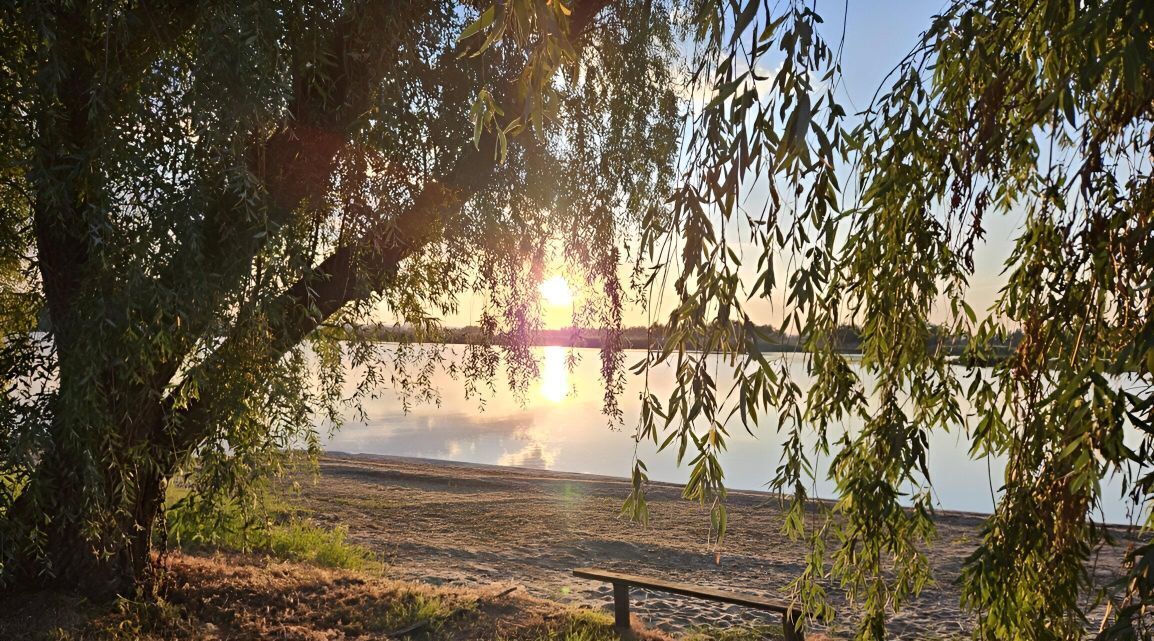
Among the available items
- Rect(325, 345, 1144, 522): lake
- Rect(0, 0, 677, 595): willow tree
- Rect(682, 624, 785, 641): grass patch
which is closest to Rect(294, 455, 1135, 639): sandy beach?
Rect(682, 624, 785, 641): grass patch

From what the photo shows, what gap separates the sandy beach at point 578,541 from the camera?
6.66 meters

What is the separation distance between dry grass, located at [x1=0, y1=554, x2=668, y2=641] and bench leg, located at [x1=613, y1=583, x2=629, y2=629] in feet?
0.36

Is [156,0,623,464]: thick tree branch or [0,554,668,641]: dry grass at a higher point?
[156,0,623,464]: thick tree branch

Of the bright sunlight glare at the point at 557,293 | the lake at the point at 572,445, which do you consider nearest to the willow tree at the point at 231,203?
the bright sunlight glare at the point at 557,293

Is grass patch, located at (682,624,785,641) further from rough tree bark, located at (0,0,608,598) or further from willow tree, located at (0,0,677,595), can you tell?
rough tree bark, located at (0,0,608,598)

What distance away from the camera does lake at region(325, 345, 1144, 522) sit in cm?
1452

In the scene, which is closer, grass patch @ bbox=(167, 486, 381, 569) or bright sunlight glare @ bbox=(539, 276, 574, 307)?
bright sunlight glare @ bbox=(539, 276, 574, 307)

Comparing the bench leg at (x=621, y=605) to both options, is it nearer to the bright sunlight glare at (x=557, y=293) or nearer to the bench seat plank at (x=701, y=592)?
the bench seat plank at (x=701, y=592)

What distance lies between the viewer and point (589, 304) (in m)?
6.35

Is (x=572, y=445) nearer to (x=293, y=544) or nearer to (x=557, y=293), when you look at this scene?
(x=293, y=544)

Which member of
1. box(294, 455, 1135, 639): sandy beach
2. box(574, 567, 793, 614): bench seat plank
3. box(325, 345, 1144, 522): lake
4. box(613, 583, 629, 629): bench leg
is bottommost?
box(325, 345, 1144, 522): lake

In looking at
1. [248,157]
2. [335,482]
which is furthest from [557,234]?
[335,482]

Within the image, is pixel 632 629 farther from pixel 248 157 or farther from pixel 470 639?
pixel 248 157

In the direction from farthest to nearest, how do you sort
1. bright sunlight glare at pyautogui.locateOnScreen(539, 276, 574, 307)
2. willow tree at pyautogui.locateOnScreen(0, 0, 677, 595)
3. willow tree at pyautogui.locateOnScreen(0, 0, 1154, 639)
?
1. bright sunlight glare at pyautogui.locateOnScreen(539, 276, 574, 307)
2. willow tree at pyautogui.locateOnScreen(0, 0, 677, 595)
3. willow tree at pyautogui.locateOnScreen(0, 0, 1154, 639)
